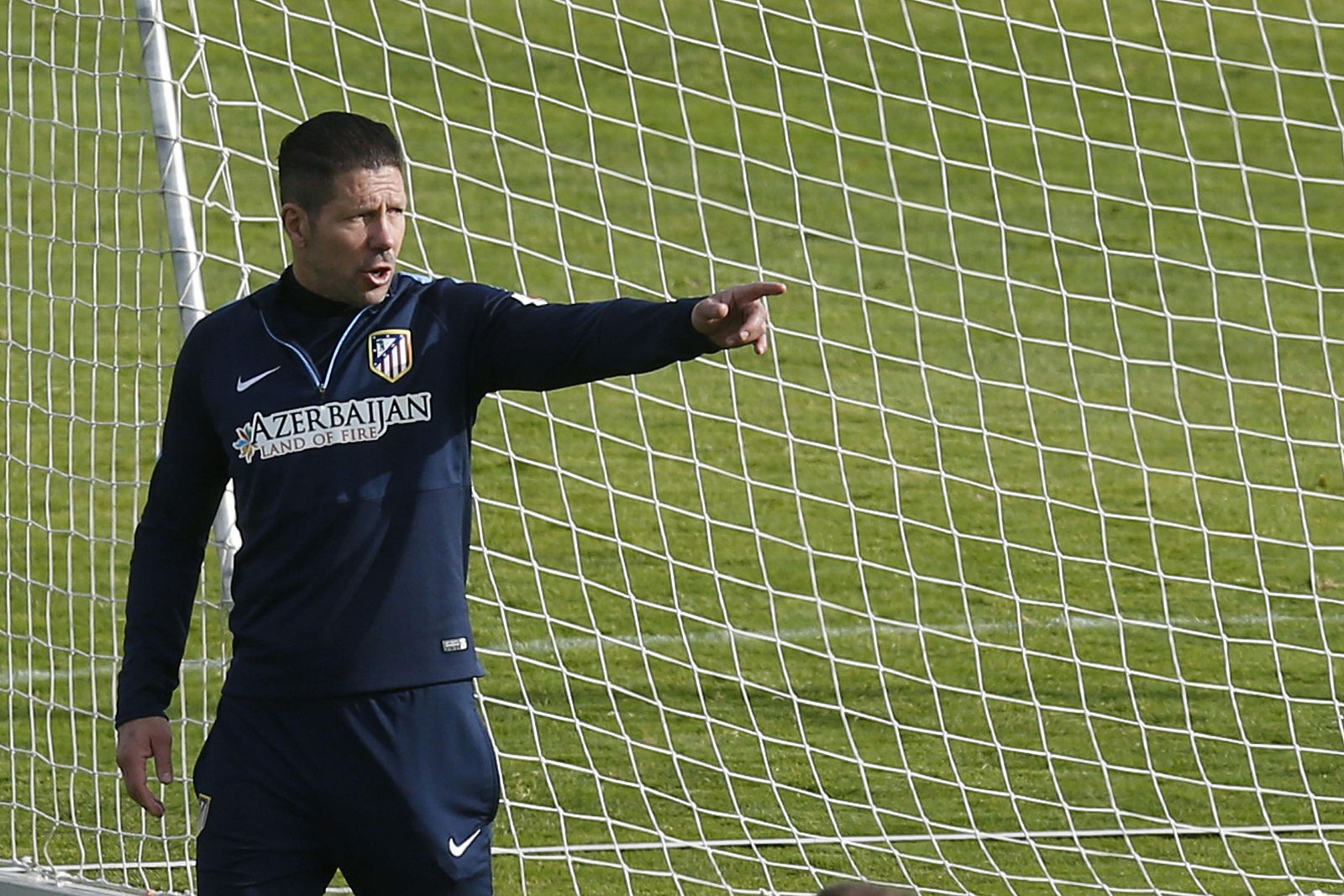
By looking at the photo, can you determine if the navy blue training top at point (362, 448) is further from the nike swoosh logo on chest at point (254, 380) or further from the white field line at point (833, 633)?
the white field line at point (833, 633)

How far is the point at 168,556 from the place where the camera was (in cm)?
316

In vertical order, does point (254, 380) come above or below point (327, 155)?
below

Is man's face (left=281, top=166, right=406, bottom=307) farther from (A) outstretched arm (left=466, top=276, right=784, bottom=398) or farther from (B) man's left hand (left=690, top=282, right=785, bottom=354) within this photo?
(B) man's left hand (left=690, top=282, right=785, bottom=354)

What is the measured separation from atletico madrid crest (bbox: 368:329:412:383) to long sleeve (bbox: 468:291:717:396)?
0.10m

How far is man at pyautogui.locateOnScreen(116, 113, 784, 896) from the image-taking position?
296 centimetres

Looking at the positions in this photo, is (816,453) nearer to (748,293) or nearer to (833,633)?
(833,633)

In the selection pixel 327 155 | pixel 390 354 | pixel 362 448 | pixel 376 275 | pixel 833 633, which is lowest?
pixel 833 633

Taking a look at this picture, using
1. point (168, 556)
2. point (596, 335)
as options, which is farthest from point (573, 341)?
point (168, 556)

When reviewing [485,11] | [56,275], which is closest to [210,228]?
[56,275]

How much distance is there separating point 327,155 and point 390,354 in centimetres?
29

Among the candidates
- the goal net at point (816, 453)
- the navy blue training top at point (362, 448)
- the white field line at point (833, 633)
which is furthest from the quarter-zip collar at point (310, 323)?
the white field line at point (833, 633)

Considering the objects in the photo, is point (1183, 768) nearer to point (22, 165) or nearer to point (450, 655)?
point (450, 655)

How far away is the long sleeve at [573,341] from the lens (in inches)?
114

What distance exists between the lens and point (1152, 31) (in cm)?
1334
